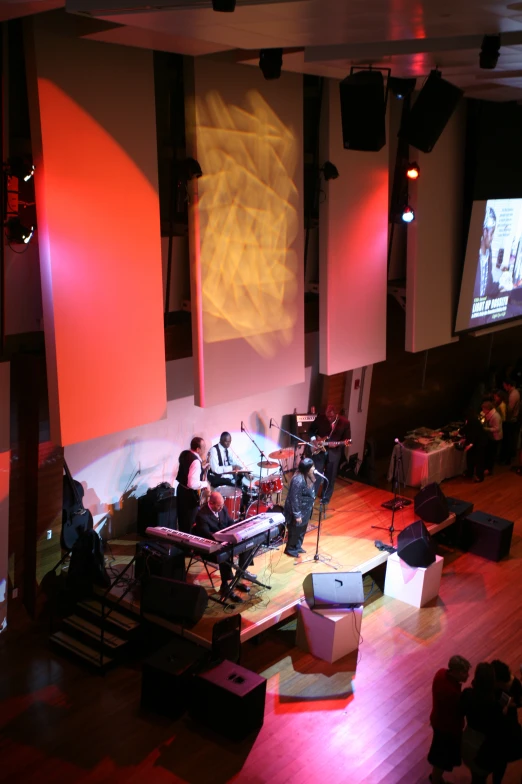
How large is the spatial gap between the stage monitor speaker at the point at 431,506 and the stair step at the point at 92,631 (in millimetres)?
3625

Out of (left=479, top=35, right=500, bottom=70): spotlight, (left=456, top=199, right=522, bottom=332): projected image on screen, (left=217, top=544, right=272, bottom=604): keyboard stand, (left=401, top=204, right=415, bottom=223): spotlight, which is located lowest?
(left=217, top=544, right=272, bottom=604): keyboard stand

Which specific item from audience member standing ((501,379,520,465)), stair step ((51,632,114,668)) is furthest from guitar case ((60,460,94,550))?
audience member standing ((501,379,520,465))

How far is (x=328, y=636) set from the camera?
22.8ft

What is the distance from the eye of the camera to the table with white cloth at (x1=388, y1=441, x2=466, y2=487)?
10.5 metres

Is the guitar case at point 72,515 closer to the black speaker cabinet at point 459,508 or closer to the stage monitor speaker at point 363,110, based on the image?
the stage monitor speaker at point 363,110

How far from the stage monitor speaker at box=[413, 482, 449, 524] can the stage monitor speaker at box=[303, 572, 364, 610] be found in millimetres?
1908

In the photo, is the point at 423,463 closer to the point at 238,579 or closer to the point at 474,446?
the point at 474,446

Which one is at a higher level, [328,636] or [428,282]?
[428,282]

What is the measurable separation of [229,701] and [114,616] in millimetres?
1670

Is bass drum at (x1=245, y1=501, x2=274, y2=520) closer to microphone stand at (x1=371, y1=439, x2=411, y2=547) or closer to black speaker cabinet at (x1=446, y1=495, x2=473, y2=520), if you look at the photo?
microphone stand at (x1=371, y1=439, x2=411, y2=547)

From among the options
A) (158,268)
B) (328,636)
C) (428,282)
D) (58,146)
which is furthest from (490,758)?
(428,282)

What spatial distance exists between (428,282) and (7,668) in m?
6.42

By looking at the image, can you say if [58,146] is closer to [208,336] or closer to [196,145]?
[196,145]

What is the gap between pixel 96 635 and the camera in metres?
6.95
